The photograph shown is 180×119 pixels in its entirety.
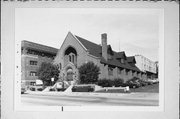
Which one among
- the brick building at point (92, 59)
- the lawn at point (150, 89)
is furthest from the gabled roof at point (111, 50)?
the lawn at point (150, 89)

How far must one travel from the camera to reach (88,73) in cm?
344

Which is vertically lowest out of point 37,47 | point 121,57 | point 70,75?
point 70,75

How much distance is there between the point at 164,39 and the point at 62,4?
4.50ft

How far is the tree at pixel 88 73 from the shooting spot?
135 inches

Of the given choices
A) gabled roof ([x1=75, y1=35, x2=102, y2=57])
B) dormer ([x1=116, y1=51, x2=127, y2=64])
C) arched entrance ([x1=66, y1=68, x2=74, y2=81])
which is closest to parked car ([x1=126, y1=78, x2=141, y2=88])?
dormer ([x1=116, y1=51, x2=127, y2=64])

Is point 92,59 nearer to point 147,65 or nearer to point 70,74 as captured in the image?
point 70,74

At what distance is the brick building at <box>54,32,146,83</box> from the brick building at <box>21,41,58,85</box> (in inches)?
5.0

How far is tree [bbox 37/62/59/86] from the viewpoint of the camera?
11.2 feet

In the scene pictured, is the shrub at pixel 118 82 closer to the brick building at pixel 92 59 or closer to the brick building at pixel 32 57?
the brick building at pixel 92 59

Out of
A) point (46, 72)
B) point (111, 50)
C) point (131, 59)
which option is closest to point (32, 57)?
point (46, 72)

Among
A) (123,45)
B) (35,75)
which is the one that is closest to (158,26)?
(123,45)

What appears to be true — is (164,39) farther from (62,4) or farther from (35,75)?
(35,75)

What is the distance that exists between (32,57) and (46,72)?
0.26m

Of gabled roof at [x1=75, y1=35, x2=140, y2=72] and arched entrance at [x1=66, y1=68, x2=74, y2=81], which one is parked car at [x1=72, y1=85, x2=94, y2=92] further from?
gabled roof at [x1=75, y1=35, x2=140, y2=72]
